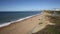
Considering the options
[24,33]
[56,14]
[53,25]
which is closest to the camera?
[53,25]

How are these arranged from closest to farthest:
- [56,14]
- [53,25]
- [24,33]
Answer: [53,25], [56,14], [24,33]

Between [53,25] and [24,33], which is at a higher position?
[53,25]

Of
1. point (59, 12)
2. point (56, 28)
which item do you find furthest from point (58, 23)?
point (59, 12)

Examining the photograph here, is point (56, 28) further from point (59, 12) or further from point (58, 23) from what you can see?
point (59, 12)

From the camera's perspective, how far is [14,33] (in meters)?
8.03

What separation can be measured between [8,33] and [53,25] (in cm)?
391

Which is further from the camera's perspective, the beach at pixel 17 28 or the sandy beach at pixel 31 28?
the beach at pixel 17 28

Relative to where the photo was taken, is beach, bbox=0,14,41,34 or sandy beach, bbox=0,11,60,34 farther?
beach, bbox=0,14,41,34

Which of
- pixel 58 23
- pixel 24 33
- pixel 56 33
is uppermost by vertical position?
pixel 58 23

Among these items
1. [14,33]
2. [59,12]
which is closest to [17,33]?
[14,33]

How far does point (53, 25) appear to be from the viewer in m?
4.64

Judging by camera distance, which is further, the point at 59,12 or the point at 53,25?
the point at 59,12

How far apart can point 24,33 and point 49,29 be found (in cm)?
332

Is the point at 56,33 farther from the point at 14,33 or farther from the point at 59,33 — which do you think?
the point at 14,33
